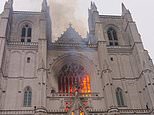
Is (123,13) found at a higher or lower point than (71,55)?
higher

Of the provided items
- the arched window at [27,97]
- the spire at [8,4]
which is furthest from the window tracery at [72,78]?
the spire at [8,4]

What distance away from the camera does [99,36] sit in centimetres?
3791

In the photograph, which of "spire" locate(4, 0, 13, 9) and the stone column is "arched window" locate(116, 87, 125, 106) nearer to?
the stone column

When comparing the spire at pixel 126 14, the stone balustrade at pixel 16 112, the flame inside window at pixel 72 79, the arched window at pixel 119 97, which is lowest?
the stone balustrade at pixel 16 112

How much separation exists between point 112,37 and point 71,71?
8.76 m

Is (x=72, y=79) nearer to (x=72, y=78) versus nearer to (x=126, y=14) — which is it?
(x=72, y=78)

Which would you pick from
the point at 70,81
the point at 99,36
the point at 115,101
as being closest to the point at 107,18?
the point at 99,36

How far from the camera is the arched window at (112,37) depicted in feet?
133

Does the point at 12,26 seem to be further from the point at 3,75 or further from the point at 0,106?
the point at 0,106

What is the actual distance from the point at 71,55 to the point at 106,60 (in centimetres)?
473

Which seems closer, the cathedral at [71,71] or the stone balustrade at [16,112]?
the stone balustrade at [16,112]

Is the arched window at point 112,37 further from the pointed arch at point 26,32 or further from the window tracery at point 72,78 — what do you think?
the pointed arch at point 26,32

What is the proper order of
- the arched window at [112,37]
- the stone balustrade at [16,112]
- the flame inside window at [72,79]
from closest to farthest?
the stone balustrade at [16,112] → the flame inside window at [72,79] → the arched window at [112,37]

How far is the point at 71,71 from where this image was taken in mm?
36531
